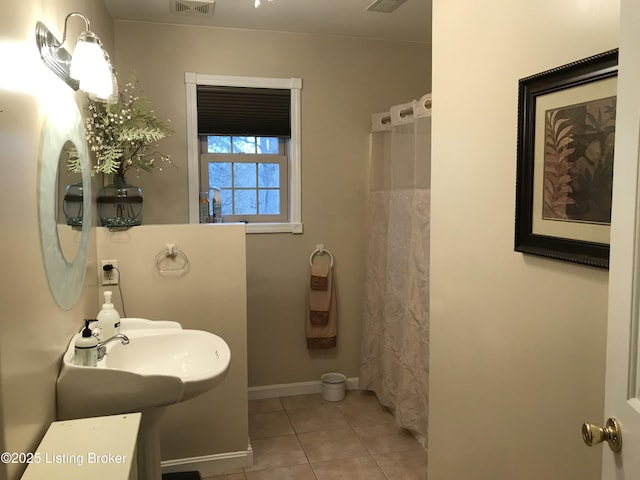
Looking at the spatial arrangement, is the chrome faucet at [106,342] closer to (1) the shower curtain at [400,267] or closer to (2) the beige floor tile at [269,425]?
(2) the beige floor tile at [269,425]

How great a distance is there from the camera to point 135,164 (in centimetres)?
273

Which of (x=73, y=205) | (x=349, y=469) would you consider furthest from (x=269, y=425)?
(x=73, y=205)

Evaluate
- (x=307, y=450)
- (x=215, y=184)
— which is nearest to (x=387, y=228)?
(x=215, y=184)

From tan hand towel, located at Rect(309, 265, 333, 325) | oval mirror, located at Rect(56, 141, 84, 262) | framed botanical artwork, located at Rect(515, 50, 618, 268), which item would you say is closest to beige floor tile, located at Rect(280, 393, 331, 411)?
tan hand towel, located at Rect(309, 265, 333, 325)

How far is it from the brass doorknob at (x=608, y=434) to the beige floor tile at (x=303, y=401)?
2715 mm

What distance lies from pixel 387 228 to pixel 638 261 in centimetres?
254

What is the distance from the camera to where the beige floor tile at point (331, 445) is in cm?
304

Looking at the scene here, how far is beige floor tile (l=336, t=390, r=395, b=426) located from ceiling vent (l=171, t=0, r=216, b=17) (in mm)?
2662

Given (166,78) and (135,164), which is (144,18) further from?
(135,164)

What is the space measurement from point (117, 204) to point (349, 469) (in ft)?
6.06

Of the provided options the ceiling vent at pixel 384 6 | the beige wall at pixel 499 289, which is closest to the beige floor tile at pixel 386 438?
the beige wall at pixel 499 289

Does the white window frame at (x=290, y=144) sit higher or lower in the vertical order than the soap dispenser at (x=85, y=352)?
higher

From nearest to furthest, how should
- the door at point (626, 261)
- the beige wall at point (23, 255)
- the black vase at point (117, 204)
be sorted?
the door at point (626, 261)
the beige wall at point (23, 255)
the black vase at point (117, 204)

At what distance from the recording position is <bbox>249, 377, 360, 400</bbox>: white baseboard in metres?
3.79
